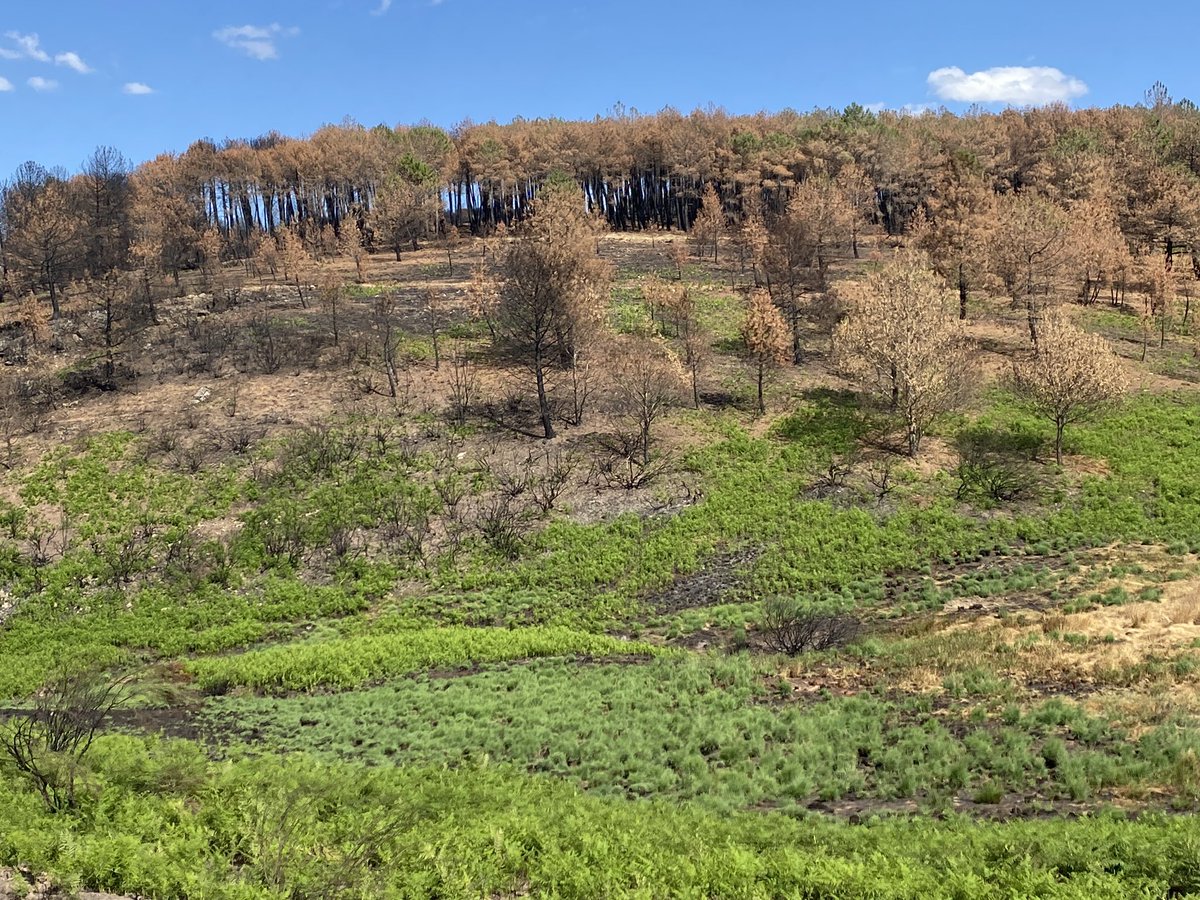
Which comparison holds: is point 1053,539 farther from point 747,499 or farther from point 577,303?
point 577,303

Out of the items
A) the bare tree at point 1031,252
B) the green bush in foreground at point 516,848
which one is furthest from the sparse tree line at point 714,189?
the green bush in foreground at point 516,848

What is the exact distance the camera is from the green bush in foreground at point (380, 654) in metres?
20.6

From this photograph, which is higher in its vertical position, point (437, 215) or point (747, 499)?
point (437, 215)

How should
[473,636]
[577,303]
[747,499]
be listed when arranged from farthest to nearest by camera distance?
[577,303] → [747,499] → [473,636]

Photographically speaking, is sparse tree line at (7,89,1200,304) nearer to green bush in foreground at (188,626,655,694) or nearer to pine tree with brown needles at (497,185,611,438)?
pine tree with brown needles at (497,185,611,438)

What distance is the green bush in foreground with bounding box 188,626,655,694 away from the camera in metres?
20.6

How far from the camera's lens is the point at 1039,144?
83750 millimetres

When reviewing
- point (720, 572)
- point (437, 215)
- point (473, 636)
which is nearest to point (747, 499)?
point (720, 572)

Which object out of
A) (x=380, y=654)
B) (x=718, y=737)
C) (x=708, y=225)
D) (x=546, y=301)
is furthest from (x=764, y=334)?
(x=708, y=225)

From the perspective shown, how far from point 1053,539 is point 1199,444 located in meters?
12.1

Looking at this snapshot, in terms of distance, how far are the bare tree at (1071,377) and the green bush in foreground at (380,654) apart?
22.9 metres

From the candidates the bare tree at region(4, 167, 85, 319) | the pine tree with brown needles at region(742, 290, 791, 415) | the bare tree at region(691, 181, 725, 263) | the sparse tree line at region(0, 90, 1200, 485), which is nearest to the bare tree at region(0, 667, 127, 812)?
the sparse tree line at region(0, 90, 1200, 485)

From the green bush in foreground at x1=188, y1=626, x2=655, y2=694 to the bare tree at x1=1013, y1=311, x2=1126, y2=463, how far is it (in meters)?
22.9

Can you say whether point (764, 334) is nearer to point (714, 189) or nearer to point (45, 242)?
point (714, 189)
